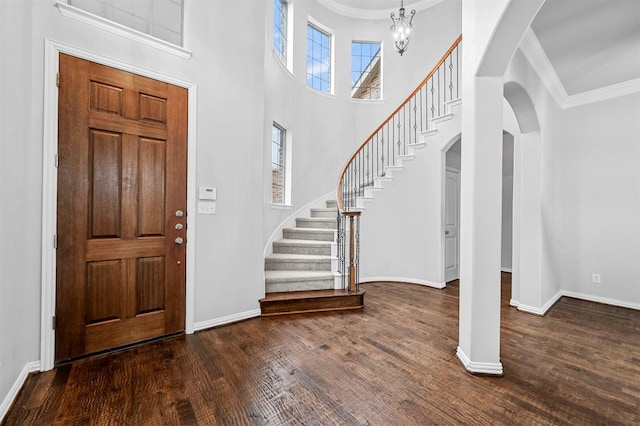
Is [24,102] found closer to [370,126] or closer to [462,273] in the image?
[462,273]

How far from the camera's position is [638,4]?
2412 millimetres

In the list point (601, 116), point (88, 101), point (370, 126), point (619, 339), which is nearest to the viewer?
point (88, 101)

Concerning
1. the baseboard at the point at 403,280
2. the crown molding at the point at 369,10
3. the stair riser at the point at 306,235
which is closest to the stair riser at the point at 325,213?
the stair riser at the point at 306,235

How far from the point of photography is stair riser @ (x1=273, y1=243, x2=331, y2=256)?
4.17 m

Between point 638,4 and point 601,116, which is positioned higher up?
point 638,4

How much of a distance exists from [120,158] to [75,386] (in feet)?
5.54

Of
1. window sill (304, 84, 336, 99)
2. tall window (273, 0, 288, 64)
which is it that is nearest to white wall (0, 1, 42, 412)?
tall window (273, 0, 288, 64)

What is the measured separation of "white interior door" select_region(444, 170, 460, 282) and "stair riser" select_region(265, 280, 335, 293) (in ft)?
7.97

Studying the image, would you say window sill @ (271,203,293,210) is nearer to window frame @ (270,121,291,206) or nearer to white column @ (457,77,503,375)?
window frame @ (270,121,291,206)

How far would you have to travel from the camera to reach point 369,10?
605 centimetres

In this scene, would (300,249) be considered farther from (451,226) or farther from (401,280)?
(451,226)

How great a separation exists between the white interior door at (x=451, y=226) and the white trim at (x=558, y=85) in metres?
1.80

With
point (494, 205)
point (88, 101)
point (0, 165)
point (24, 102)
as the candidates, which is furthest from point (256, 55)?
point (494, 205)

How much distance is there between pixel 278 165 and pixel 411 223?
2.50 meters
